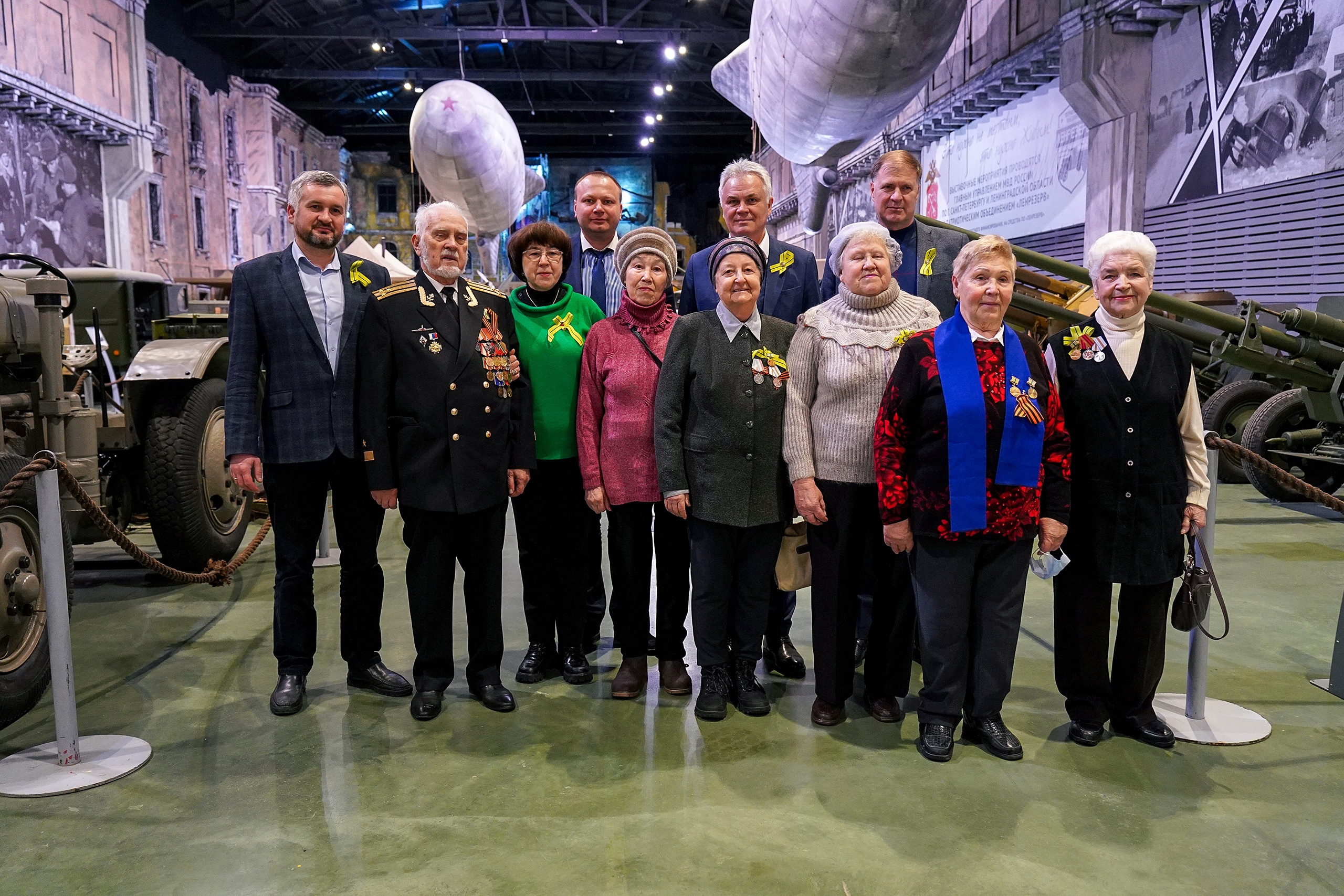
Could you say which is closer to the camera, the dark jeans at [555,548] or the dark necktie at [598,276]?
the dark jeans at [555,548]

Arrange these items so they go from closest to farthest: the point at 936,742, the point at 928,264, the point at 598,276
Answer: the point at 936,742
the point at 928,264
the point at 598,276

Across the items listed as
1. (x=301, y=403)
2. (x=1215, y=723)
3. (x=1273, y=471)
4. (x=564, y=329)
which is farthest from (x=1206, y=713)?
(x=301, y=403)

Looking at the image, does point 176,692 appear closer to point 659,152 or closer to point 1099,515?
point 1099,515

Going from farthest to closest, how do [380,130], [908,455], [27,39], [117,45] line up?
[380,130], [117,45], [27,39], [908,455]

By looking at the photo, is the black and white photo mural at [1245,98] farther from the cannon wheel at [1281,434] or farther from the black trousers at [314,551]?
the black trousers at [314,551]

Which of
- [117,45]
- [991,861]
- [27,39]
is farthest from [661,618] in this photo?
[117,45]

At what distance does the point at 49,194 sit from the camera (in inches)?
545

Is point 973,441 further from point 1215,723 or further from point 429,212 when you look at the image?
point 429,212

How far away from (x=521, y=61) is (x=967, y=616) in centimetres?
2361

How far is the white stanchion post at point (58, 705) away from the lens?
8.51 feet

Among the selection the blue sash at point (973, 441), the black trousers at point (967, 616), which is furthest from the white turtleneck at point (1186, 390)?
the black trousers at point (967, 616)

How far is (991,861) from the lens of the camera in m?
2.19

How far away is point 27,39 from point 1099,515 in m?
15.6

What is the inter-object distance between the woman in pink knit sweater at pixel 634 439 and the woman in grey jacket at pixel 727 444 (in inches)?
4.2
